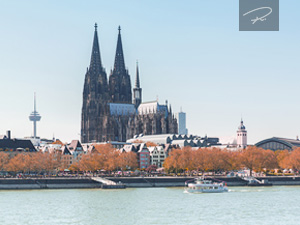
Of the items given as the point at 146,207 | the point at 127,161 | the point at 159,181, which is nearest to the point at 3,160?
the point at 127,161

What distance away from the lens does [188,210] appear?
258 ft

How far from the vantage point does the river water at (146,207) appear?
7025 centimetres

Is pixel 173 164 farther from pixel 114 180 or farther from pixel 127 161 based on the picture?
pixel 114 180

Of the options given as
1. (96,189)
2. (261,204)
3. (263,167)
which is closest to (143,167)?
(263,167)

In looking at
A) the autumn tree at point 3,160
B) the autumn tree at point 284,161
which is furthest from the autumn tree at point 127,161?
the autumn tree at point 284,161

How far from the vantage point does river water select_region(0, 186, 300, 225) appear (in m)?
70.2

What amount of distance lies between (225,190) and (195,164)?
1365 inches

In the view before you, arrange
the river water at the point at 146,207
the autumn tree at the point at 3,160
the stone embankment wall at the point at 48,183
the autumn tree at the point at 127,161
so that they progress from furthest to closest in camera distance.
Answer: the autumn tree at the point at 127,161
the autumn tree at the point at 3,160
the stone embankment wall at the point at 48,183
the river water at the point at 146,207

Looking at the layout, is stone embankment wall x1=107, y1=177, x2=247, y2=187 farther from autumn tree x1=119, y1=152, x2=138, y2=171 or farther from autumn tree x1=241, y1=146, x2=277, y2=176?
autumn tree x1=119, y1=152, x2=138, y2=171

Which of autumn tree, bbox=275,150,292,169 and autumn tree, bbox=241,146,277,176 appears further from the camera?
autumn tree, bbox=275,150,292,169

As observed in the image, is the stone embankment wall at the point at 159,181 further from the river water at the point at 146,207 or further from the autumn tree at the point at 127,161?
the autumn tree at the point at 127,161

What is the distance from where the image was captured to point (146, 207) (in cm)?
8119

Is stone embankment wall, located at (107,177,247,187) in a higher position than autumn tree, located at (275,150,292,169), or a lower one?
lower

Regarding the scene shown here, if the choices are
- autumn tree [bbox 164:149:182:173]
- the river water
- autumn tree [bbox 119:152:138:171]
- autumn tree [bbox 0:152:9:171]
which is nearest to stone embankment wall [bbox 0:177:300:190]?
the river water
